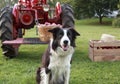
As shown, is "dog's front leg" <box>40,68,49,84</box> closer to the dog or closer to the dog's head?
the dog

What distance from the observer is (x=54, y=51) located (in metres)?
6.09

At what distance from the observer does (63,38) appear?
5.82 metres

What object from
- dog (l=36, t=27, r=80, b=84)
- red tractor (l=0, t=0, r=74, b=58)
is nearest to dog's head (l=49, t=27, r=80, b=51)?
dog (l=36, t=27, r=80, b=84)

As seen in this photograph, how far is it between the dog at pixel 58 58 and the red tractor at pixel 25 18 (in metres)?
3.18

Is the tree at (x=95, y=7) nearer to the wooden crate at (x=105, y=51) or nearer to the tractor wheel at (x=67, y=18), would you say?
the tractor wheel at (x=67, y=18)

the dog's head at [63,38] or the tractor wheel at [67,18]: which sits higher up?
the dog's head at [63,38]

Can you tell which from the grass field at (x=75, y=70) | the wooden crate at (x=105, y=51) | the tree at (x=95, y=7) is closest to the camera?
the grass field at (x=75, y=70)

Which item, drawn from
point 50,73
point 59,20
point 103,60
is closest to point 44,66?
point 50,73

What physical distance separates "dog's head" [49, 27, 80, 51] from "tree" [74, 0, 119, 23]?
117ft

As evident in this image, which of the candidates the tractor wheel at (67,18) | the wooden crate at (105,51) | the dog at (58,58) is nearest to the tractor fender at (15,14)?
the tractor wheel at (67,18)

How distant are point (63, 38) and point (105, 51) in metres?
3.79

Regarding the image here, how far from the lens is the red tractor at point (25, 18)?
976 cm

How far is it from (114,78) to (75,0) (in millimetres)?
36980

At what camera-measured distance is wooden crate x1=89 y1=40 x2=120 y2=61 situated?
9.40 m
